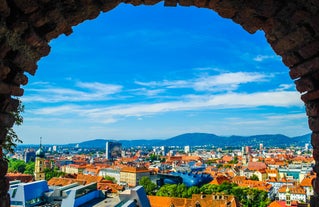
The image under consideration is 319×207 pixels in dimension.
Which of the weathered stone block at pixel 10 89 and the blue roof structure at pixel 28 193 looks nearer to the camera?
the weathered stone block at pixel 10 89

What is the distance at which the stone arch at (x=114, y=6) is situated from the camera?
3.19 metres

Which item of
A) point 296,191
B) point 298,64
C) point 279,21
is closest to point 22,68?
point 279,21

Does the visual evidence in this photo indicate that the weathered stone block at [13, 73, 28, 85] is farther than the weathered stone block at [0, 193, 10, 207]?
Yes

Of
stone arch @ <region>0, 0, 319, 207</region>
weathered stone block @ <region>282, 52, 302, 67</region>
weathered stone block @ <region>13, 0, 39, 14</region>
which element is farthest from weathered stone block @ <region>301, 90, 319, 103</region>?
weathered stone block @ <region>13, 0, 39, 14</region>

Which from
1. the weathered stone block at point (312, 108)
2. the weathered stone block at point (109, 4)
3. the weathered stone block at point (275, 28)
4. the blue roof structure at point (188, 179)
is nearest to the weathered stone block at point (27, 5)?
the weathered stone block at point (109, 4)

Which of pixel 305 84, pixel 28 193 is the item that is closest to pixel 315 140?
pixel 305 84

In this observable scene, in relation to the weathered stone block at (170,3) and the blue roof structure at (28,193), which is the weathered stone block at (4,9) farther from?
the blue roof structure at (28,193)

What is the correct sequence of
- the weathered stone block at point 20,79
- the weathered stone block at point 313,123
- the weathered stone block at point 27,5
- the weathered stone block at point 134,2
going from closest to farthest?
the weathered stone block at point 27,5, the weathered stone block at point 20,79, the weathered stone block at point 313,123, the weathered stone block at point 134,2

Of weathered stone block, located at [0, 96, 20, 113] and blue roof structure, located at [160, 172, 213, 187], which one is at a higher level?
weathered stone block, located at [0, 96, 20, 113]

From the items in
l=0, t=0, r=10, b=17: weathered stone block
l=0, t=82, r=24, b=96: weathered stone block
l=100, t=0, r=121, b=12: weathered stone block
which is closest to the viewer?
l=0, t=0, r=10, b=17: weathered stone block

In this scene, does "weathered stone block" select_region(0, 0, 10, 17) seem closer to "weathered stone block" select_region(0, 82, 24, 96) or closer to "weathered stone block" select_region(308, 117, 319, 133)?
"weathered stone block" select_region(0, 82, 24, 96)

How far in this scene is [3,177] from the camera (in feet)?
11.4

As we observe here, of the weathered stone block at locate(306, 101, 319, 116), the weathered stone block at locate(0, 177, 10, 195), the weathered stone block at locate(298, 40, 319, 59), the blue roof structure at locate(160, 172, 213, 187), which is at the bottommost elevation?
the blue roof structure at locate(160, 172, 213, 187)

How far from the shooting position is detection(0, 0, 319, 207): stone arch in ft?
10.5
